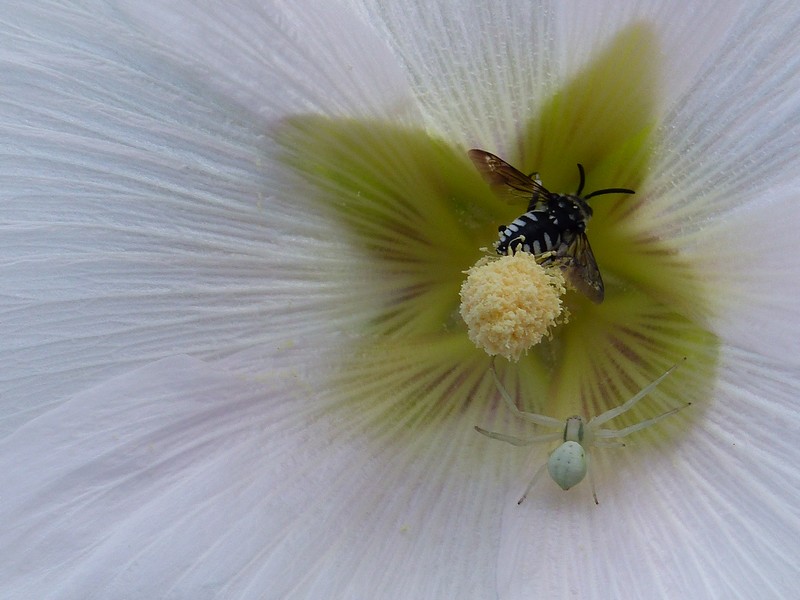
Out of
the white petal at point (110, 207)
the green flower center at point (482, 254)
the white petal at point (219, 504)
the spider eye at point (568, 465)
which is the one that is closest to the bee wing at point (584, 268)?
the green flower center at point (482, 254)

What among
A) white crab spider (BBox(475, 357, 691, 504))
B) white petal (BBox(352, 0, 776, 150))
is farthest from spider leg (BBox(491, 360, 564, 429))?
white petal (BBox(352, 0, 776, 150))

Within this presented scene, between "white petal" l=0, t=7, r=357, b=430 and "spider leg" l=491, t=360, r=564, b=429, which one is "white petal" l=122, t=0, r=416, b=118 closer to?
"white petal" l=0, t=7, r=357, b=430

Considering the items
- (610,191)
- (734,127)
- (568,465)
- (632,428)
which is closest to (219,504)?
(568,465)

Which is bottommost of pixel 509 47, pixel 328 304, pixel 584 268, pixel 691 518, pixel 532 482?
pixel 691 518

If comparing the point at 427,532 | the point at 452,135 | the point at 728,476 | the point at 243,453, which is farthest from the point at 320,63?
the point at 728,476

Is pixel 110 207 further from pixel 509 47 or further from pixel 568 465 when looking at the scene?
pixel 568 465

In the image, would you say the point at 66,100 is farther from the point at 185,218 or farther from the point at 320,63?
the point at 320,63
